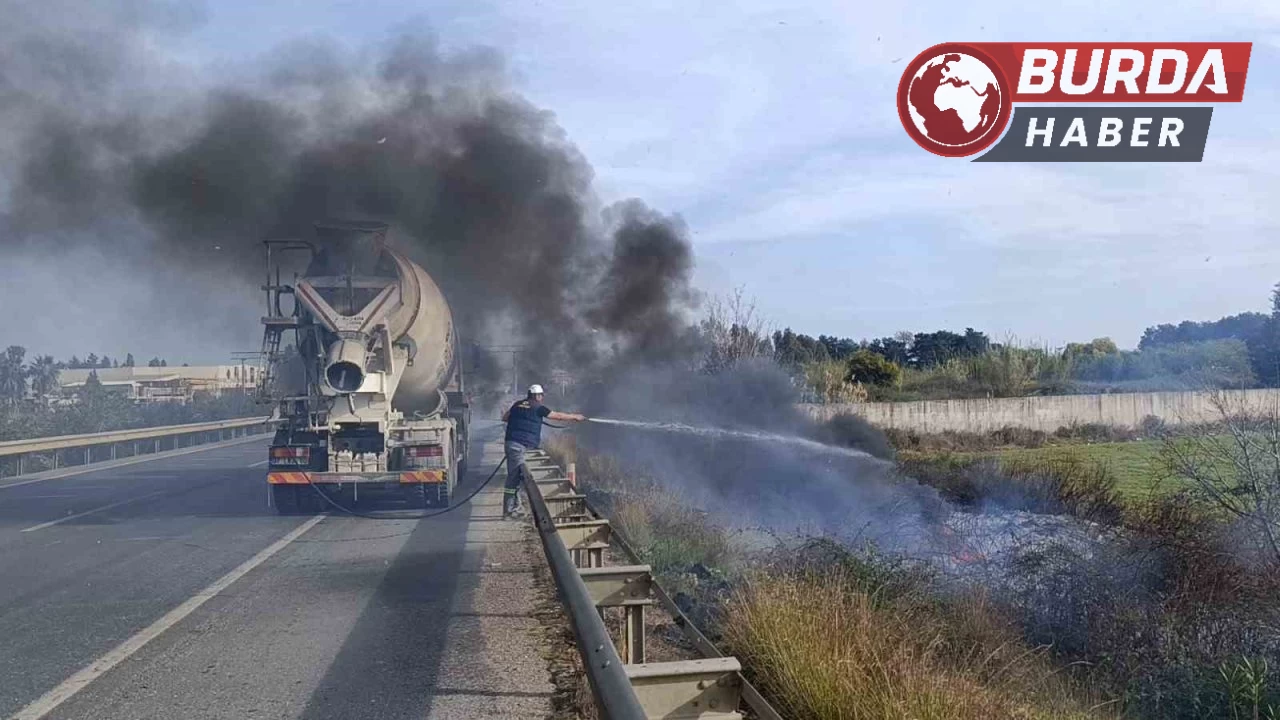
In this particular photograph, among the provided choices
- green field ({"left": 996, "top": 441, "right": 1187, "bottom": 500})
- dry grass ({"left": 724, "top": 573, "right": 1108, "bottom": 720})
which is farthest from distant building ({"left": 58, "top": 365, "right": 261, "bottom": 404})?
dry grass ({"left": 724, "top": 573, "right": 1108, "bottom": 720})

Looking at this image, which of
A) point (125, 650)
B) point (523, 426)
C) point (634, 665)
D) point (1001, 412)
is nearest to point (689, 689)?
point (634, 665)

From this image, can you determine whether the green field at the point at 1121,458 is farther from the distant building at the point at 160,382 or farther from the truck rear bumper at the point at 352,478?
the distant building at the point at 160,382

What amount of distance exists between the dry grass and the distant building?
104 feet

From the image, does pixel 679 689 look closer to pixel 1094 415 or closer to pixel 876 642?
pixel 876 642

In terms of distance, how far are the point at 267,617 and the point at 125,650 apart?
119cm

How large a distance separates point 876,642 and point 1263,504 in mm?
5112

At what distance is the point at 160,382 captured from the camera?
6681 cm

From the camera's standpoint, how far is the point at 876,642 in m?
5.99

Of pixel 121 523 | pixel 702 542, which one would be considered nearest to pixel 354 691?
pixel 702 542

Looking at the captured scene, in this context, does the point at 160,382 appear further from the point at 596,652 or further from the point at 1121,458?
the point at 596,652

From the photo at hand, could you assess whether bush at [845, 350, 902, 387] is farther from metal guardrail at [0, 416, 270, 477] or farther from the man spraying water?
the man spraying water

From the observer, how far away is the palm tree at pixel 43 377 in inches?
1412

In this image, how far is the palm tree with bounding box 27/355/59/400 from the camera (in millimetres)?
35875

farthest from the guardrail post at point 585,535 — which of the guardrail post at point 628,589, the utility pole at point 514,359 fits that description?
the utility pole at point 514,359
